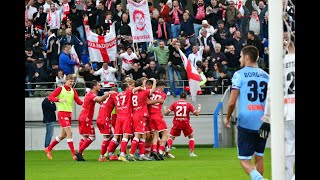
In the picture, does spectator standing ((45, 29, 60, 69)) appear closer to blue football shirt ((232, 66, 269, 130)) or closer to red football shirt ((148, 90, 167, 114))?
red football shirt ((148, 90, 167, 114))

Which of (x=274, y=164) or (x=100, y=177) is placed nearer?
A: (x=274, y=164)

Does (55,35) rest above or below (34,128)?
above

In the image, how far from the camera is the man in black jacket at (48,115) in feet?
105

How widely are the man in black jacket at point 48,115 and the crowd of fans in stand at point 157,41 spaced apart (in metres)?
1.53

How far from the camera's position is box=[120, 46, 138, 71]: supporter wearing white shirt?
33.5 meters

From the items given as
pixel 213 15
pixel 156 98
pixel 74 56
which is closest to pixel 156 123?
pixel 156 98

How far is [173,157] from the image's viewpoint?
27.7m

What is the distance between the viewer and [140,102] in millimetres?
25547

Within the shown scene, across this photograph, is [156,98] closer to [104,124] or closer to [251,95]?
[104,124]

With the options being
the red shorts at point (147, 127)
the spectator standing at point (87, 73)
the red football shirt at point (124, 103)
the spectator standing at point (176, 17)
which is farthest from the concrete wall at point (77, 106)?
the red football shirt at point (124, 103)

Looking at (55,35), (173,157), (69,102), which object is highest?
(55,35)

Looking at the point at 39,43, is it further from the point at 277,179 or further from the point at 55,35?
the point at 277,179
